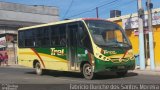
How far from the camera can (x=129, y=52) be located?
20234mm

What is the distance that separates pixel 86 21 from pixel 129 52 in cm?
262

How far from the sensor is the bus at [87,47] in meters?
19.4

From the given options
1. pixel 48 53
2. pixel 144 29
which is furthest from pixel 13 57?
pixel 48 53

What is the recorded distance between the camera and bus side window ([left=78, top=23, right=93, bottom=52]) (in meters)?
19.7

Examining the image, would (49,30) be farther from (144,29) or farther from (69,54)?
(144,29)

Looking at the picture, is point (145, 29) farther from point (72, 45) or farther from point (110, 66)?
point (110, 66)

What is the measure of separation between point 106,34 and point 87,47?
1123 millimetres

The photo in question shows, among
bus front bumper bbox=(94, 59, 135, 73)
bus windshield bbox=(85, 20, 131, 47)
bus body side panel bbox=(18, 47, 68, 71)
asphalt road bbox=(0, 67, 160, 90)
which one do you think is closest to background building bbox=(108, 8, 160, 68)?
asphalt road bbox=(0, 67, 160, 90)

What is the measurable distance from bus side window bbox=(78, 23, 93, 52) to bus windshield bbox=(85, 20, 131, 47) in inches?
11.6

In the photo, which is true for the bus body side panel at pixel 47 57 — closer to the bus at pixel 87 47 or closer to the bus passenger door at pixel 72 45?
the bus at pixel 87 47

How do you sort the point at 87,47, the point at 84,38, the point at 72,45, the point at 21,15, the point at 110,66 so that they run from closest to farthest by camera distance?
the point at 110,66 → the point at 87,47 → the point at 84,38 → the point at 72,45 → the point at 21,15

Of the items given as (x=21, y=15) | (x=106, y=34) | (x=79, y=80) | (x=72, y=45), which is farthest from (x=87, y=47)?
(x=21, y=15)

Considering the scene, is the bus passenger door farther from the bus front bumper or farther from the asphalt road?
the bus front bumper

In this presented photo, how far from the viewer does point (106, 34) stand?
19906 millimetres
